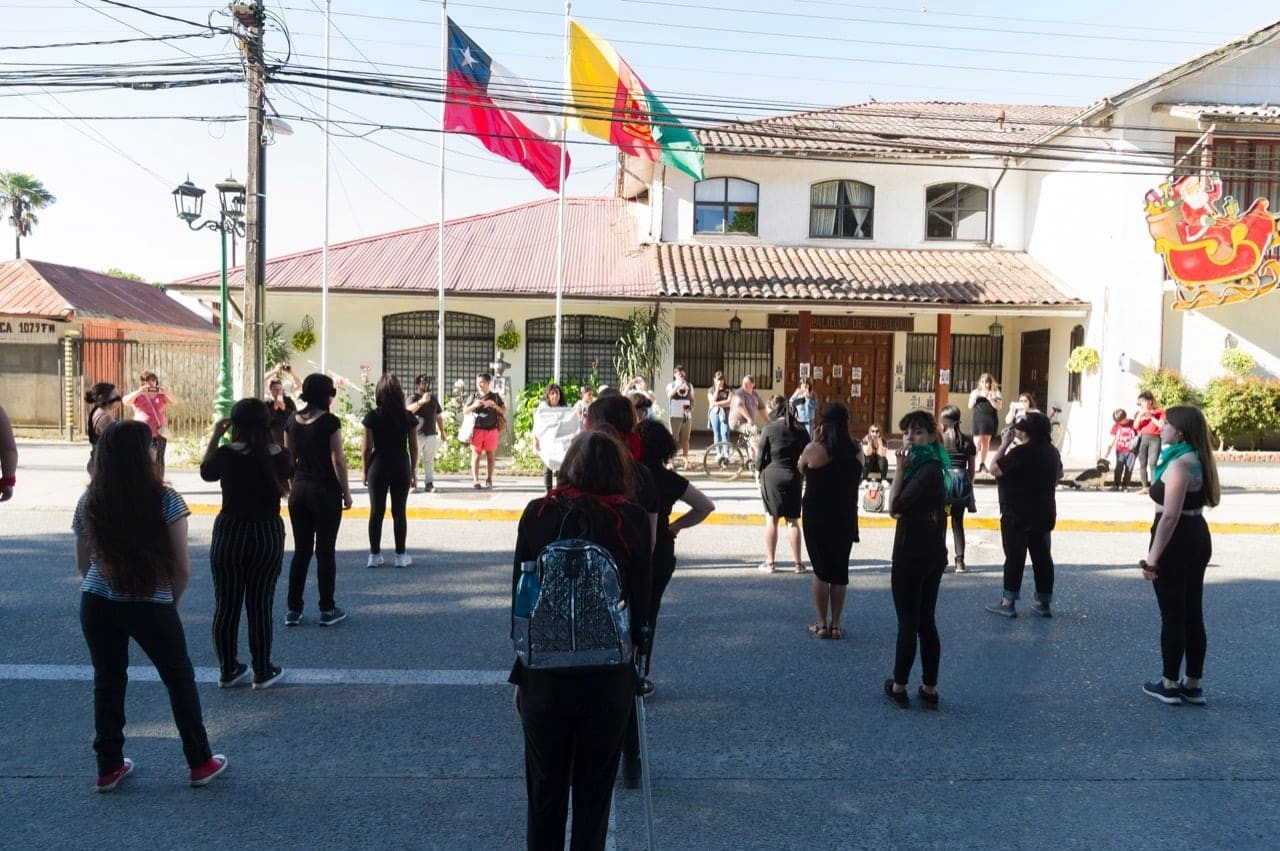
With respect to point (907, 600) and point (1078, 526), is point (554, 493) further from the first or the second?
point (1078, 526)

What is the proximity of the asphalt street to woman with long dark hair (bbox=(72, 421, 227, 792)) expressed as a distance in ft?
0.74

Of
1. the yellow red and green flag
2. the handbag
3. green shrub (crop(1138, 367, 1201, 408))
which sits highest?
the yellow red and green flag

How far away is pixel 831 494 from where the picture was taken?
6.29 m

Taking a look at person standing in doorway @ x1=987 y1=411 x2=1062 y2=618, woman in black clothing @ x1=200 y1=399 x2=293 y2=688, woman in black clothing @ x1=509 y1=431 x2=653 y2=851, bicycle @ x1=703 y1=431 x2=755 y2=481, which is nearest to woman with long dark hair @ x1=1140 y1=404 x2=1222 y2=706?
person standing in doorway @ x1=987 y1=411 x2=1062 y2=618

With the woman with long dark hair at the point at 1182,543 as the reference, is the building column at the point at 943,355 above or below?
above

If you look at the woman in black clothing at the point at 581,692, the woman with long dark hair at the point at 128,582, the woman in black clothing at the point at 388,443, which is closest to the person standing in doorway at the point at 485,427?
the woman in black clothing at the point at 388,443

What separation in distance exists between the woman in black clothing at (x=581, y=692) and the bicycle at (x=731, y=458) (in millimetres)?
12612

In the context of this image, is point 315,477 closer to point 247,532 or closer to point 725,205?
point 247,532

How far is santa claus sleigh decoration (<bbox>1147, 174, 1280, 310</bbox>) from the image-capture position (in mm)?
17188

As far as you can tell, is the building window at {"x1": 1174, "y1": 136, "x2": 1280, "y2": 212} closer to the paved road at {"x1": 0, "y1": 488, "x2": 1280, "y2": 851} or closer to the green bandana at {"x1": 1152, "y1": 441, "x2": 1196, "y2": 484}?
the paved road at {"x1": 0, "y1": 488, "x2": 1280, "y2": 851}

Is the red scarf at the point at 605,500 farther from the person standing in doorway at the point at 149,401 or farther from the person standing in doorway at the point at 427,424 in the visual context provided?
the person standing in doorway at the point at 149,401

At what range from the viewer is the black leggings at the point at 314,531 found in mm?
6414

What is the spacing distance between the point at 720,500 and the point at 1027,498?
6.57 metres

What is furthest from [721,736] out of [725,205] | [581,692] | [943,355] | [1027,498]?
[725,205]
